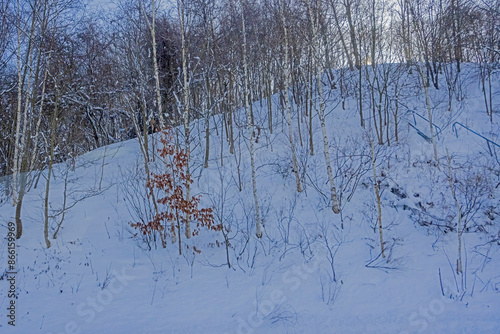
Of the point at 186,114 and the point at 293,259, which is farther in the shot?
the point at 186,114

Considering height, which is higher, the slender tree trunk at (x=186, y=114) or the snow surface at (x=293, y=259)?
the slender tree trunk at (x=186, y=114)

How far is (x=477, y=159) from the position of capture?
9.42 meters

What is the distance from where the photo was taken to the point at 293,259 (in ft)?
22.4

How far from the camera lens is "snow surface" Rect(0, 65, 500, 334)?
5.04 m

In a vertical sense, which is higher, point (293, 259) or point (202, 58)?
point (202, 58)

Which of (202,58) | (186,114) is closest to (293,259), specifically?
(186,114)

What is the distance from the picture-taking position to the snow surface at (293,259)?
5.04 metres

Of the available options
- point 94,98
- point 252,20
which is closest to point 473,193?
point 252,20

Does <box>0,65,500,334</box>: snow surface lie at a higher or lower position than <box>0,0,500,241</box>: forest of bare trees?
lower

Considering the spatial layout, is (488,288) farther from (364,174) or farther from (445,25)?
(445,25)

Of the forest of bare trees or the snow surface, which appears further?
the forest of bare trees

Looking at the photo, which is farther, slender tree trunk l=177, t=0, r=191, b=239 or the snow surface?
slender tree trunk l=177, t=0, r=191, b=239

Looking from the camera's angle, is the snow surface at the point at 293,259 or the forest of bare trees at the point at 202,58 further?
the forest of bare trees at the point at 202,58

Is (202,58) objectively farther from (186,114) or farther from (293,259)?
(293,259)
